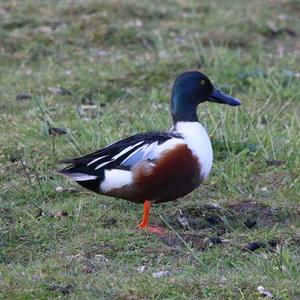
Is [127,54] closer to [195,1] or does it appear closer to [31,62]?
[31,62]

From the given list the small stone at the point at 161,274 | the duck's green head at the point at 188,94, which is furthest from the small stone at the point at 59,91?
the small stone at the point at 161,274

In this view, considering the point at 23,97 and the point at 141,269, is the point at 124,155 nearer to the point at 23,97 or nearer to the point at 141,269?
the point at 141,269

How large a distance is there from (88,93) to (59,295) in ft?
13.7

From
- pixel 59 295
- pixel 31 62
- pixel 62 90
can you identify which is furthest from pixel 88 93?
pixel 59 295

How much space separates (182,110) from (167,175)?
0.57m

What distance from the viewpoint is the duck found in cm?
562

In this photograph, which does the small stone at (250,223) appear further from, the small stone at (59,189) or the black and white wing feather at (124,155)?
the small stone at (59,189)

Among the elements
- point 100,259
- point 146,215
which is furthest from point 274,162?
point 100,259

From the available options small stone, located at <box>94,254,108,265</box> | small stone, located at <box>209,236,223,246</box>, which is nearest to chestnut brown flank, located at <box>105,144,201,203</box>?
small stone, located at <box>209,236,223,246</box>

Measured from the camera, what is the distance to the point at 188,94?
6086 millimetres

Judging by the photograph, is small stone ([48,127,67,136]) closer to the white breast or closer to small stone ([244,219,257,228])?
the white breast

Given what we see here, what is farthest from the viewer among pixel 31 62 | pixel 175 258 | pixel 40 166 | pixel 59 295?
pixel 31 62

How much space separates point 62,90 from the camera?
8680mm

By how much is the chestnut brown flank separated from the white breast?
0.13 feet
